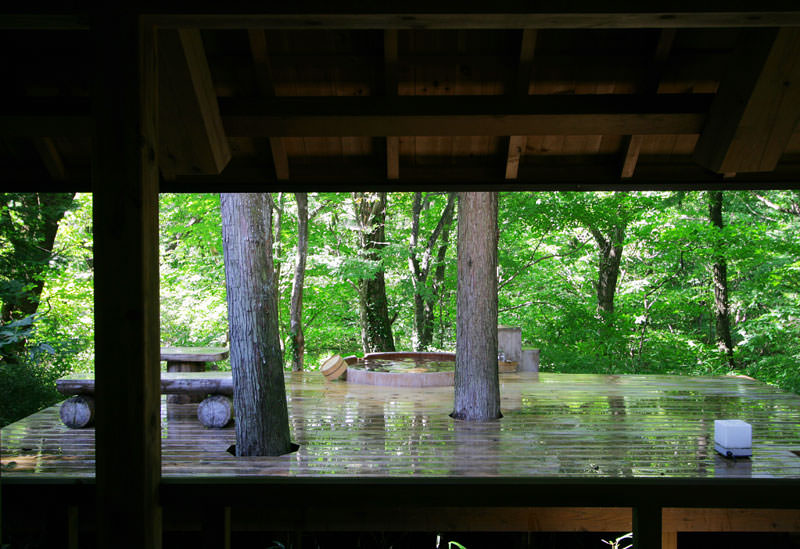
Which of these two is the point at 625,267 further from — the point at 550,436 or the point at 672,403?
the point at 550,436

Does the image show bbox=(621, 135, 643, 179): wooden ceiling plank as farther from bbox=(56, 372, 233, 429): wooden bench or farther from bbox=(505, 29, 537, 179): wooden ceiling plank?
bbox=(56, 372, 233, 429): wooden bench

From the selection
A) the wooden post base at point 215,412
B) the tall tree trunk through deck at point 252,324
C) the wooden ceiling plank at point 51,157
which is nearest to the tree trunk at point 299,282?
the wooden post base at point 215,412

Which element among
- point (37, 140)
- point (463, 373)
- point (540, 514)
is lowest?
point (540, 514)

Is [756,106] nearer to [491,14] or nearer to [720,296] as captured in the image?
[491,14]

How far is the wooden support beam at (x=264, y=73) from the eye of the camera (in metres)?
3.06

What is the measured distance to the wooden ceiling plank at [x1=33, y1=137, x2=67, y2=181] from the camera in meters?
3.69

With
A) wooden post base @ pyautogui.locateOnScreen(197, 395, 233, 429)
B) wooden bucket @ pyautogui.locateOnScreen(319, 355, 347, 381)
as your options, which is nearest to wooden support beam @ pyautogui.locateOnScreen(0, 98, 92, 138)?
wooden post base @ pyautogui.locateOnScreen(197, 395, 233, 429)

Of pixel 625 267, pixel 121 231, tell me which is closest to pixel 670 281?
pixel 625 267

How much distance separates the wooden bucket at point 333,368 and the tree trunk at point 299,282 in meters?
2.64

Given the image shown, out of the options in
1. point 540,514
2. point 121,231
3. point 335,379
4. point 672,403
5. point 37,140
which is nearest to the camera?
point 121,231

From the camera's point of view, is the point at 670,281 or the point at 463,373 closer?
the point at 463,373

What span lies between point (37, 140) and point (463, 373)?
16.3 ft

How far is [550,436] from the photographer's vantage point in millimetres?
6223

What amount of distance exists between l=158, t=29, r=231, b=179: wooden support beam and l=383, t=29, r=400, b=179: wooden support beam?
0.88 metres
